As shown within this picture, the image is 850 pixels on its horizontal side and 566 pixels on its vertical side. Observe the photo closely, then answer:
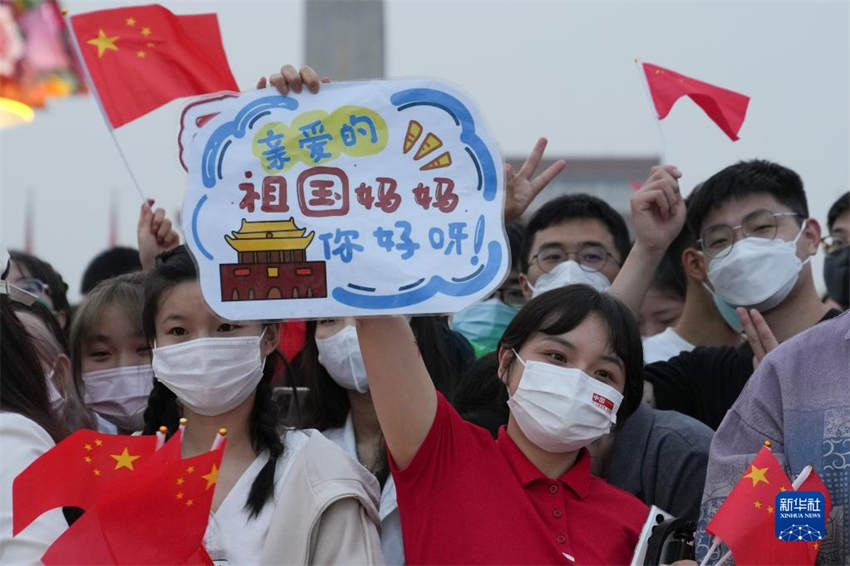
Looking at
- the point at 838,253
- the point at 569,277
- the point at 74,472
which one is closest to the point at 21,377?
the point at 74,472

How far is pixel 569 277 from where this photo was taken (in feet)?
14.2

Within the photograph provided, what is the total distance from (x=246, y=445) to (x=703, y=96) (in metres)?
2.34

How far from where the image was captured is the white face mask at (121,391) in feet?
13.4

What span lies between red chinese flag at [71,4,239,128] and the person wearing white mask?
1.40m

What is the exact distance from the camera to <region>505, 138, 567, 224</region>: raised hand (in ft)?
11.4

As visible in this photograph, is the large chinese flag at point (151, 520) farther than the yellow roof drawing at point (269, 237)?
No

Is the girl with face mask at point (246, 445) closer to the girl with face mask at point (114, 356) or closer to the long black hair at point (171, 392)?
the long black hair at point (171, 392)

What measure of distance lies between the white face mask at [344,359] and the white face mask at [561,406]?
83 centimetres

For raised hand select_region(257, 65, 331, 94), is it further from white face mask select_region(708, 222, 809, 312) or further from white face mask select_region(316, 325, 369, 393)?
white face mask select_region(708, 222, 809, 312)

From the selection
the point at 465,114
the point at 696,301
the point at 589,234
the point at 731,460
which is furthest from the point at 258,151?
the point at 696,301

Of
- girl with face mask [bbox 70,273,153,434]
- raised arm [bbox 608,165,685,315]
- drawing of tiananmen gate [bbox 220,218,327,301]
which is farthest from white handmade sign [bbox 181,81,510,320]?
girl with face mask [bbox 70,273,153,434]

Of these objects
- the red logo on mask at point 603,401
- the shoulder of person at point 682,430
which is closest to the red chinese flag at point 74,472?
the red logo on mask at point 603,401

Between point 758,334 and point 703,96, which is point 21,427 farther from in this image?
point 703,96

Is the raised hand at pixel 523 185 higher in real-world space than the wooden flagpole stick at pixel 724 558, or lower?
higher
